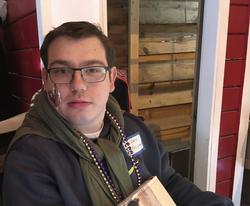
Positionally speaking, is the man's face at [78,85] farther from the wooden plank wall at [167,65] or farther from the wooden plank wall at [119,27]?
the wooden plank wall at [167,65]

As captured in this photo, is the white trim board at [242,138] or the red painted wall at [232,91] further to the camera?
the white trim board at [242,138]

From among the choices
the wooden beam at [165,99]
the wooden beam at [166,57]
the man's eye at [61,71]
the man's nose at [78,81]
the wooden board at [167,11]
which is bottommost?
the wooden beam at [165,99]

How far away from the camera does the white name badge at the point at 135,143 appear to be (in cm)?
98

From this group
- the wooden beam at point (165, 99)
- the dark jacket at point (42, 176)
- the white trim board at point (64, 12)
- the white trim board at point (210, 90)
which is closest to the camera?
the dark jacket at point (42, 176)

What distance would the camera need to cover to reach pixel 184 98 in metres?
2.65

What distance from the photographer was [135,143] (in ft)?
3.29

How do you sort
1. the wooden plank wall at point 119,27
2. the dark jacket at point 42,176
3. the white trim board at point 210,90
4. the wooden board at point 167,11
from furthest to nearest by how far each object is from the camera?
1. the wooden board at point 167,11
2. the wooden plank wall at point 119,27
3. the white trim board at point 210,90
4. the dark jacket at point 42,176

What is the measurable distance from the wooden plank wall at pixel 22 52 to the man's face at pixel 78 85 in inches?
13.7

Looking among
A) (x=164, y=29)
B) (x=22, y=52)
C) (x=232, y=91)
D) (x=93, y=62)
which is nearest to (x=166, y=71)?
(x=164, y=29)

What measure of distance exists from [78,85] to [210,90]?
864 mm

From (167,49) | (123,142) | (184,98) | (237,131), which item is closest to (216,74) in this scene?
(237,131)

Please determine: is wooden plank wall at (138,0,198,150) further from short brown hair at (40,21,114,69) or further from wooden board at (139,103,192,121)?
short brown hair at (40,21,114,69)

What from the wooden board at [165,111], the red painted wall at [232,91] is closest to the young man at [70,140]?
the red painted wall at [232,91]

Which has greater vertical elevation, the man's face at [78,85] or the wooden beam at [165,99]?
the man's face at [78,85]
